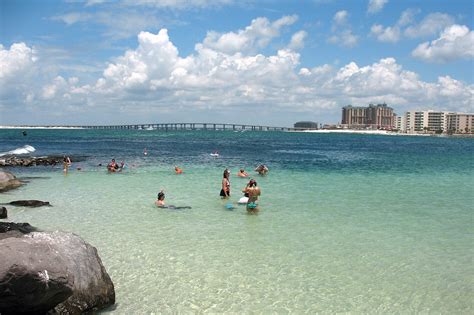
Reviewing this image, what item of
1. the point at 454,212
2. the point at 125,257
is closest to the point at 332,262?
the point at 125,257

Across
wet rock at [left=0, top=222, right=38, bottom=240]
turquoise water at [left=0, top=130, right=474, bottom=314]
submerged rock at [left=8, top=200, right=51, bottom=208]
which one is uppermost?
wet rock at [left=0, top=222, right=38, bottom=240]

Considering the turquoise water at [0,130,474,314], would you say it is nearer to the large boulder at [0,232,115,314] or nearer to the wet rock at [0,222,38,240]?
the large boulder at [0,232,115,314]

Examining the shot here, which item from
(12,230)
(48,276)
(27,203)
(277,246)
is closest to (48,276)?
(48,276)

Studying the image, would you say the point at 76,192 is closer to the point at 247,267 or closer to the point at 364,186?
the point at 247,267

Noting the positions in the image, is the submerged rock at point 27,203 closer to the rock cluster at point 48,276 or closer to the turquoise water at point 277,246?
the turquoise water at point 277,246

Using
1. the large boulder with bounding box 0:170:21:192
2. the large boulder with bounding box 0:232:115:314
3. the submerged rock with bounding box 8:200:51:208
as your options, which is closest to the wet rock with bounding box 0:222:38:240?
the large boulder with bounding box 0:232:115:314

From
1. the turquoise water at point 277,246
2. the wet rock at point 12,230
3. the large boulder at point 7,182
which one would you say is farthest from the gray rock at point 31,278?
the large boulder at point 7,182

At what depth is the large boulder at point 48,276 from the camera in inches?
296

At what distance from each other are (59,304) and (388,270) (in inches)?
340

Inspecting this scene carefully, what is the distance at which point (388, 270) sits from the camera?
12539 millimetres

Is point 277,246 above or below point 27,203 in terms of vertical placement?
below

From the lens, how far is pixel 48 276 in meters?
7.73

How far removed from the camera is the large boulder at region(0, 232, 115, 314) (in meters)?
7.53

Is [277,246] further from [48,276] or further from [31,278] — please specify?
[31,278]
